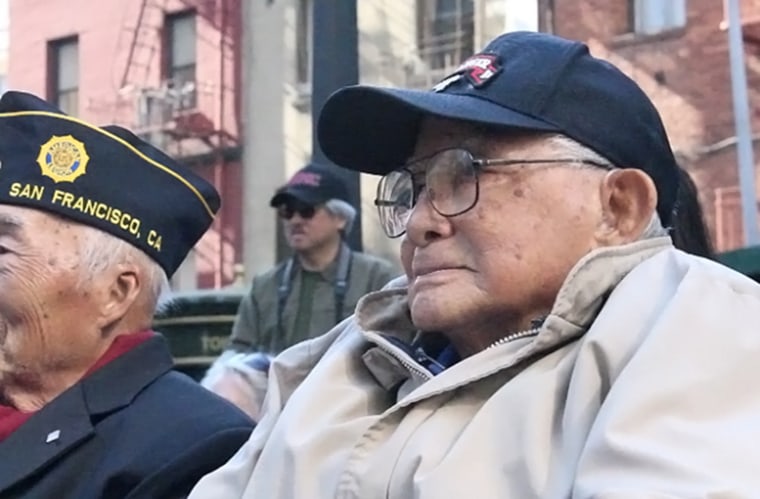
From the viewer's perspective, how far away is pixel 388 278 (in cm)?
Answer: 520

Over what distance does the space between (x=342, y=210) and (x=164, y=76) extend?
1193 cm

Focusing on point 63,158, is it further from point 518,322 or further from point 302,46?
point 302,46

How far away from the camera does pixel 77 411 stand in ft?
8.58

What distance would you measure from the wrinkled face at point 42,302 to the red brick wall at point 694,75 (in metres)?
8.81

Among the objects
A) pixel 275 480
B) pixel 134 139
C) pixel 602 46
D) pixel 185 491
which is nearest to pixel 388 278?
pixel 134 139

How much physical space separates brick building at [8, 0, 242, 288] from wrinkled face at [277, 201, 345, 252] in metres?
10.2

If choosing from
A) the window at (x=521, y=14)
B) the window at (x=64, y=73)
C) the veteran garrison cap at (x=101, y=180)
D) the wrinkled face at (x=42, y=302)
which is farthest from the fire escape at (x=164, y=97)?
the wrinkled face at (x=42, y=302)

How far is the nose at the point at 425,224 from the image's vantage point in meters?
2.06

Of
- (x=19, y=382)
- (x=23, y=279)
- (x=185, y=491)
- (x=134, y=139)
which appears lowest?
(x=185, y=491)

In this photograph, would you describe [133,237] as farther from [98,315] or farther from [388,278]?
[388,278]

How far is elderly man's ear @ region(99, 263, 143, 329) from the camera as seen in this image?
2.74 metres

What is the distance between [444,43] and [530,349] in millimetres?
12085

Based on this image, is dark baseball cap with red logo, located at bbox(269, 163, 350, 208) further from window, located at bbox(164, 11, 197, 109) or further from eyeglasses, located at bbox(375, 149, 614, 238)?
window, located at bbox(164, 11, 197, 109)

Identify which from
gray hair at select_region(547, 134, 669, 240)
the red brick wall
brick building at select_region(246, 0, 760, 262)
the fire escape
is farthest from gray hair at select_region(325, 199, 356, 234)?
the fire escape
